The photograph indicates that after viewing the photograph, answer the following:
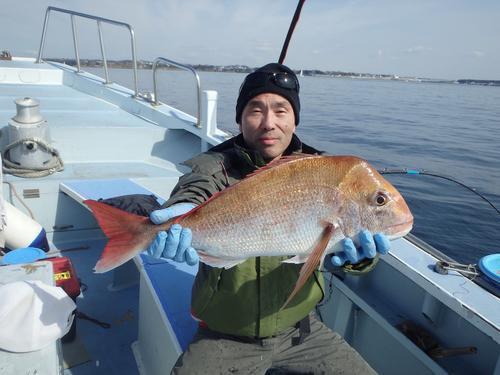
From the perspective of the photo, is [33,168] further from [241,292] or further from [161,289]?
[241,292]

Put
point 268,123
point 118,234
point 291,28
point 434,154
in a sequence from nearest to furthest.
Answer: point 118,234 → point 268,123 → point 291,28 → point 434,154

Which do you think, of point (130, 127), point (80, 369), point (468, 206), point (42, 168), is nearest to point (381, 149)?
point (468, 206)

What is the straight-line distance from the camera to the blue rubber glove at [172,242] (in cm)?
188

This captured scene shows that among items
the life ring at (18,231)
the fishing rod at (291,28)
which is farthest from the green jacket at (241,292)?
the life ring at (18,231)

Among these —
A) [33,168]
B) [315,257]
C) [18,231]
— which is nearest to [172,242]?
[315,257]

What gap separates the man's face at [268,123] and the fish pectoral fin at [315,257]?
0.83 meters

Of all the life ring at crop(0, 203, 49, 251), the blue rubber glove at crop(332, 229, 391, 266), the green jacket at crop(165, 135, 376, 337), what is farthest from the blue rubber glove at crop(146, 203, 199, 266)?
the life ring at crop(0, 203, 49, 251)

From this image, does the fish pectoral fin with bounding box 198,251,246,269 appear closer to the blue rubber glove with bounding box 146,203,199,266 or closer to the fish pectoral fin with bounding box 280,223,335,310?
the blue rubber glove with bounding box 146,203,199,266

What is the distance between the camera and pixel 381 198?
6.28 feet

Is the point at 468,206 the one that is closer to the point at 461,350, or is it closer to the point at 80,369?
the point at 461,350

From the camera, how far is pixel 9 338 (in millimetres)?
2006

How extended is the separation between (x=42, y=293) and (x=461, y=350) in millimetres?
2860

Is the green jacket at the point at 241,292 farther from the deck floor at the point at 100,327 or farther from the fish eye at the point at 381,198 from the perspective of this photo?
the deck floor at the point at 100,327

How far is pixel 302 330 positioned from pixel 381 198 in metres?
1.11
